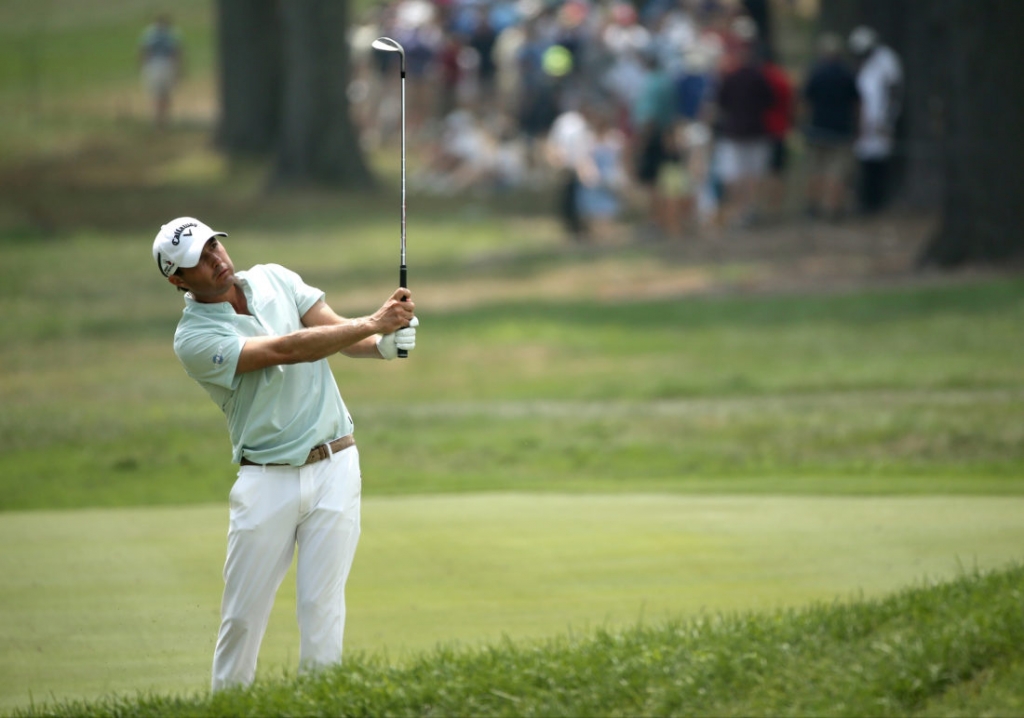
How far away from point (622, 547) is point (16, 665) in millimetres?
3351

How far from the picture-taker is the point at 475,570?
28.7 ft

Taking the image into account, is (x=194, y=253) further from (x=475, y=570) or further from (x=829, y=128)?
(x=829, y=128)

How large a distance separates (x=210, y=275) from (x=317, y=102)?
84.2 ft

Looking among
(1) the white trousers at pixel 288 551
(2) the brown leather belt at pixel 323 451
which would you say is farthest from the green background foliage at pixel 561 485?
(2) the brown leather belt at pixel 323 451

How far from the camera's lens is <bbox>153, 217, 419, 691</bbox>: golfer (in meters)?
6.25

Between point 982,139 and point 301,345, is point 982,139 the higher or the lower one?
the higher one

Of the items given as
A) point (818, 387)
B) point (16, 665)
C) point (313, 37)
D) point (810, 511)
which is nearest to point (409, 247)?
point (313, 37)

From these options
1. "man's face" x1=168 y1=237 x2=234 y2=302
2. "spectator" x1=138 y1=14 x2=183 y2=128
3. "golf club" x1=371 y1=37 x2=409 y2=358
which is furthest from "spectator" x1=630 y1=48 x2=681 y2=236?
"man's face" x1=168 y1=237 x2=234 y2=302

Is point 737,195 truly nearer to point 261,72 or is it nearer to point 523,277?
point 523,277

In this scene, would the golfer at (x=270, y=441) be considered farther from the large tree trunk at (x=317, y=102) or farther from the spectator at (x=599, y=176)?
the large tree trunk at (x=317, y=102)

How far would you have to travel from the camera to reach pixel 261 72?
34625mm

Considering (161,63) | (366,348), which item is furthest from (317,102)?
(366,348)

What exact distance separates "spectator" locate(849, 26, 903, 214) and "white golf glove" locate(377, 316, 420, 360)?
1825 centimetres

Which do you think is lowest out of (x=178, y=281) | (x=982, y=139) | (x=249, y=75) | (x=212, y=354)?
(x=212, y=354)
